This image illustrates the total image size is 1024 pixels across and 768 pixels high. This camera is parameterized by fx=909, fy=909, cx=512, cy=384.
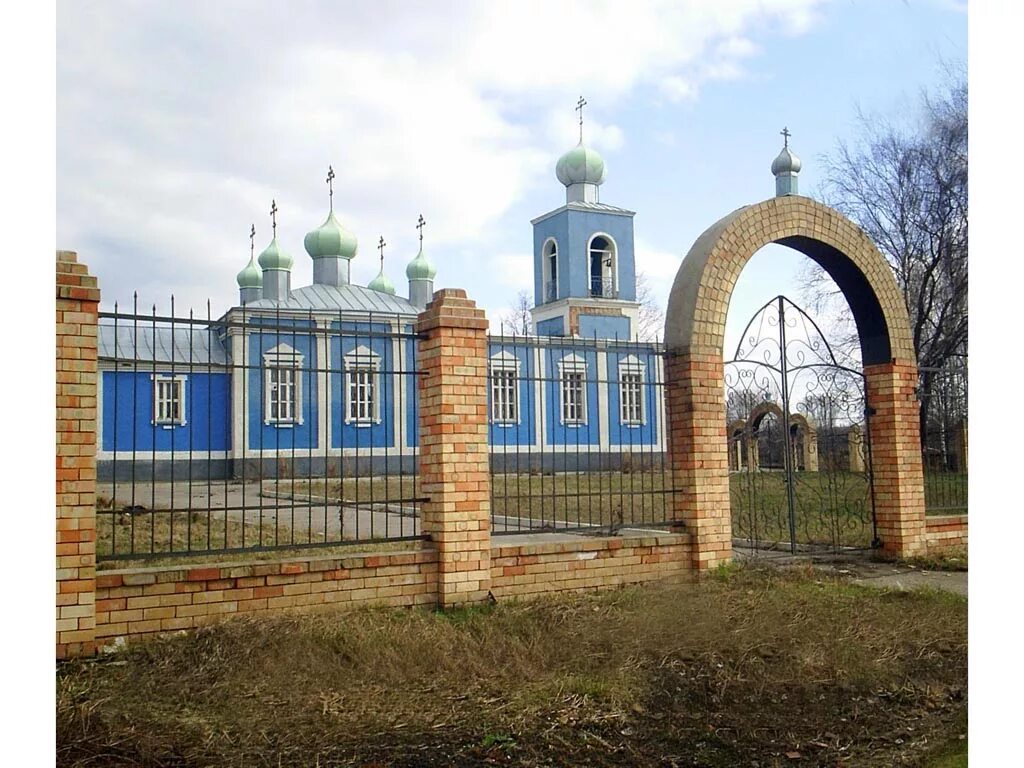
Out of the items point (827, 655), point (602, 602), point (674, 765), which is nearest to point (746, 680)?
point (827, 655)

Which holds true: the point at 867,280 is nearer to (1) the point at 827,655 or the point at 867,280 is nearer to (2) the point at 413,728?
(1) the point at 827,655

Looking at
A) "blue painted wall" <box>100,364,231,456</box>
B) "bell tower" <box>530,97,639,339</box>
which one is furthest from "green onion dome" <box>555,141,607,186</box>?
"blue painted wall" <box>100,364,231,456</box>

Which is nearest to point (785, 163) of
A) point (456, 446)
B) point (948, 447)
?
point (948, 447)

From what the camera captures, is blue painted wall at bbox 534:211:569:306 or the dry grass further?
blue painted wall at bbox 534:211:569:306

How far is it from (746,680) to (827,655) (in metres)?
0.68

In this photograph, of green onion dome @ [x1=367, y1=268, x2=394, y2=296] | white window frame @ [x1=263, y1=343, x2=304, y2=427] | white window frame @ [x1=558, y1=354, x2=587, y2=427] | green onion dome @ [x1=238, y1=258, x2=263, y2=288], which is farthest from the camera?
green onion dome @ [x1=367, y1=268, x2=394, y2=296]

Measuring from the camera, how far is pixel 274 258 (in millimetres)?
28531

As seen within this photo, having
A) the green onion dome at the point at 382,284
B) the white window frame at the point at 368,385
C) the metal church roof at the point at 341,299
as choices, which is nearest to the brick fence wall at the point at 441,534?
the white window frame at the point at 368,385

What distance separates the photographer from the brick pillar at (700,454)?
708cm

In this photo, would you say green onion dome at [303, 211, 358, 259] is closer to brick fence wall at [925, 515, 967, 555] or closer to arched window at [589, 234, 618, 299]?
arched window at [589, 234, 618, 299]

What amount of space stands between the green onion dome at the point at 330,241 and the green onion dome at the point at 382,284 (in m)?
6.56

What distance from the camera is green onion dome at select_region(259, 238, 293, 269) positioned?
93.1 feet

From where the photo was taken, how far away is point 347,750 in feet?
12.1

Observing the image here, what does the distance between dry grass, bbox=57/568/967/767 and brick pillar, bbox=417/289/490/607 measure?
31 cm
